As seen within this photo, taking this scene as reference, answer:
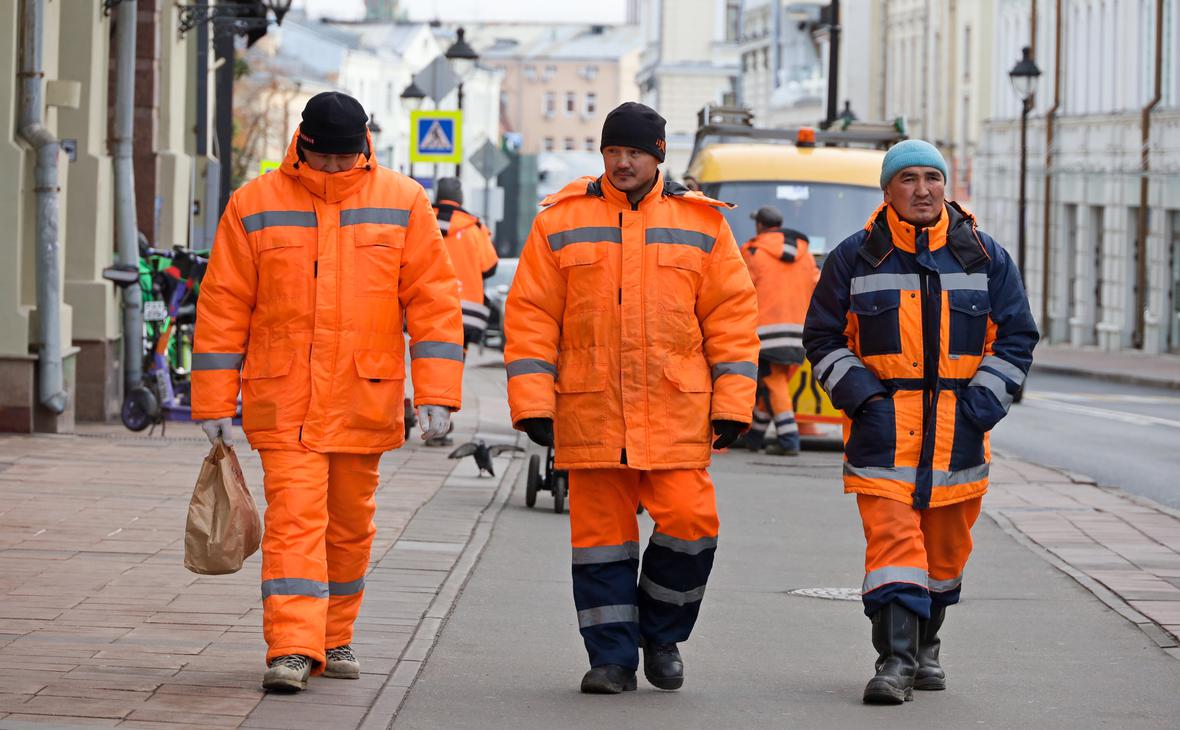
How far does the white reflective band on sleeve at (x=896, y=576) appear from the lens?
703 centimetres

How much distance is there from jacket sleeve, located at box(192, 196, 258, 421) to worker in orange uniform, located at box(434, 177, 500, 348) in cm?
765

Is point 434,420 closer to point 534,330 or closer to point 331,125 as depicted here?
point 534,330

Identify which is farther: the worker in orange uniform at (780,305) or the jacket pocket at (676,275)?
the worker in orange uniform at (780,305)

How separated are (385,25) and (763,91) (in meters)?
44.3

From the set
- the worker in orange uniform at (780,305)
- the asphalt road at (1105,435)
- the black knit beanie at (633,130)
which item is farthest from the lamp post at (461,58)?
the black knit beanie at (633,130)

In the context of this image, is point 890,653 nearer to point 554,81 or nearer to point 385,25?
point 385,25

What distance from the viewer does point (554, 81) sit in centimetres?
15288

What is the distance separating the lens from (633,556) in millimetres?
7176

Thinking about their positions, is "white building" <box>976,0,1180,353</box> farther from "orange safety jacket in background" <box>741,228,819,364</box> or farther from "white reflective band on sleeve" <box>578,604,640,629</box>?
"white reflective band on sleeve" <box>578,604,640,629</box>

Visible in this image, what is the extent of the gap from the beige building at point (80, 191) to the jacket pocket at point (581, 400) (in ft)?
25.9

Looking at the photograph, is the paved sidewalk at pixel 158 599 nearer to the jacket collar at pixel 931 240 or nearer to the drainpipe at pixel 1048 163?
the jacket collar at pixel 931 240

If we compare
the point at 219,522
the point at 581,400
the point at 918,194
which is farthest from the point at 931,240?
the point at 219,522

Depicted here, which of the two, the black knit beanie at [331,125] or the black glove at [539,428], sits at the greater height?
the black knit beanie at [331,125]

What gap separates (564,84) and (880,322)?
146938 millimetres
